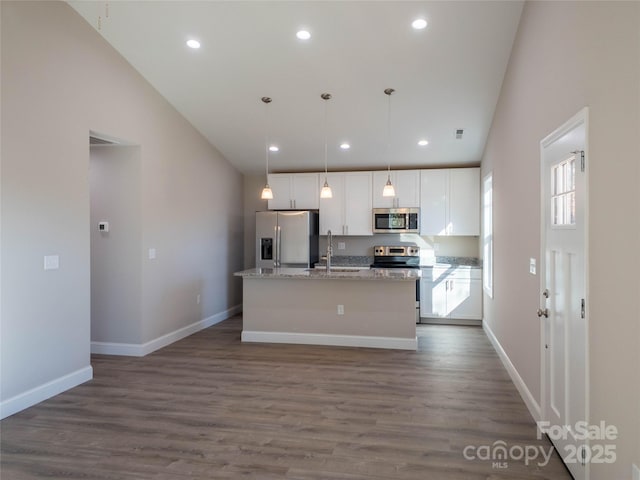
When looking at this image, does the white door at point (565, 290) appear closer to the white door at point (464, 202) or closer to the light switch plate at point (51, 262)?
the white door at point (464, 202)

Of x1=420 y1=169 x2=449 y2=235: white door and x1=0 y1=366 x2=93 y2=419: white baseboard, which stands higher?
x1=420 y1=169 x2=449 y2=235: white door

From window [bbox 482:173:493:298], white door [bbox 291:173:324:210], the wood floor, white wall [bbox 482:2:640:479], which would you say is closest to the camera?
white wall [bbox 482:2:640:479]

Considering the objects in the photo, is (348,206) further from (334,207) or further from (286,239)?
(286,239)

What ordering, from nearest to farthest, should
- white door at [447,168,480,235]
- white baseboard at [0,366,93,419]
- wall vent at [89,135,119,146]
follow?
white baseboard at [0,366,93,419], wall vent at [89,135,119,146], white door at [447,168,480,235]

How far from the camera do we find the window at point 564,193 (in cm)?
231

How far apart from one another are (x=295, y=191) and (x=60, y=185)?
152 inches

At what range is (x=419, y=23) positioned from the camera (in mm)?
3623

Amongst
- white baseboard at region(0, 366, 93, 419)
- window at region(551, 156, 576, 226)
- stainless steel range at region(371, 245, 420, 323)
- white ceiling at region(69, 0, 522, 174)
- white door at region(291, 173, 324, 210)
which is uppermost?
white ceiling at region(69, 0, 522, 174)

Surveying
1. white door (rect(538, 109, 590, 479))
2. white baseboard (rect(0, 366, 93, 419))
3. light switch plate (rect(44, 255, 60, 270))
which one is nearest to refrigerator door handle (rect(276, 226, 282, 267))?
white baseboard (rect(0, 366, 93, 419))

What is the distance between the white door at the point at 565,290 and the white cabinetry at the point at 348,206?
395 cm

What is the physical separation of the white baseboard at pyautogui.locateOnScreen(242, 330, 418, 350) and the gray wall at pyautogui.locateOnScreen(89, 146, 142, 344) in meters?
1.42

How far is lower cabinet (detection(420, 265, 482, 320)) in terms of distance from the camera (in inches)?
245

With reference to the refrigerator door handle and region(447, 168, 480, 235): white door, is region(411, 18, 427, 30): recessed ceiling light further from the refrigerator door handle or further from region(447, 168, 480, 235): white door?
the refrigerator door handle

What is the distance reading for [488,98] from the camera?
4.68m
